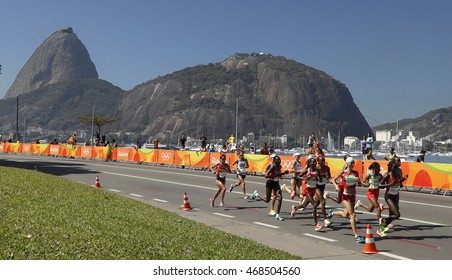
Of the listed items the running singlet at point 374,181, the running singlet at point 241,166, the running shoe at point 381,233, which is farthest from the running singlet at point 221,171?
the running shoe at point 381,233

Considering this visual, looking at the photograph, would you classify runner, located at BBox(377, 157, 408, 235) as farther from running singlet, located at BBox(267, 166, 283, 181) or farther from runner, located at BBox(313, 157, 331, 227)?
running singlet, located at BBox(267, 166, 283, 181)

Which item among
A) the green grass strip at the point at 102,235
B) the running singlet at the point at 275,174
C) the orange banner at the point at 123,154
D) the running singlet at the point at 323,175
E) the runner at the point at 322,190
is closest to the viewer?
the green grass strip at the point at 102,235

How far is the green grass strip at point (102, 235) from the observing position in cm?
793

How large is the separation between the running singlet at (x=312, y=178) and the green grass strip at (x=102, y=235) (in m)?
3.34

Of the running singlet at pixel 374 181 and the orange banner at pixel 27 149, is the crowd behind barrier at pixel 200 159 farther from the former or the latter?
the running singlet at pixel 374 181

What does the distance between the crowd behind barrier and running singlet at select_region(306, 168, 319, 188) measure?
456 inches

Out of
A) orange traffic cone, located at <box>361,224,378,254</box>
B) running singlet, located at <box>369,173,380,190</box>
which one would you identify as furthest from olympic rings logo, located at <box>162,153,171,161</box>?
orange traffic cone, located at <box>361,224,378,254</box>

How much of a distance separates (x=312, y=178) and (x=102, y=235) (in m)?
6.21

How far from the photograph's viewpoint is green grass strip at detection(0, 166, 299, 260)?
26.0 ft

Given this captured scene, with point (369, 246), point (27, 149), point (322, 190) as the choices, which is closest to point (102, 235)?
point (369, 246)

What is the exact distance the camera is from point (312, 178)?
13.6 meters

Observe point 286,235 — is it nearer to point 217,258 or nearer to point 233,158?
point 217,258

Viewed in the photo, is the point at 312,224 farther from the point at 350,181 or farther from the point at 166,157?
the point at 166,157

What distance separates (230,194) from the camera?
20797 mm
